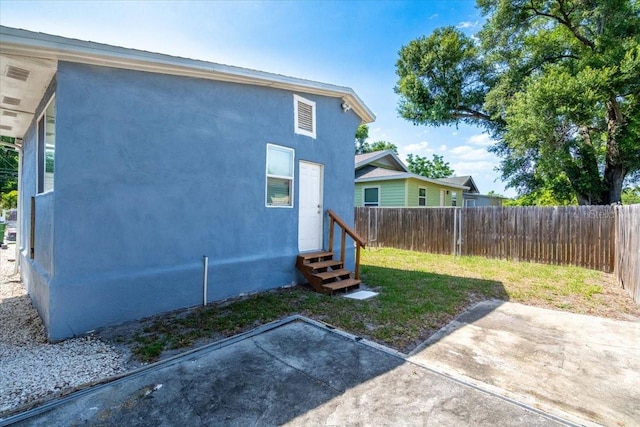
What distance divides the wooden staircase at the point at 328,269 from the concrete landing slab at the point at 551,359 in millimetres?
2187

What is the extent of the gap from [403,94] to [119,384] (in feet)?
62.6

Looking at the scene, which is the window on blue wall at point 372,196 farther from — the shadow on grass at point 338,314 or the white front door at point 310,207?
the shadow on grass at point 338,314

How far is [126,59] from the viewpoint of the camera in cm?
396

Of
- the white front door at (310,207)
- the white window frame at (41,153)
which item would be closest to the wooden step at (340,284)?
the white front door at (310,207)

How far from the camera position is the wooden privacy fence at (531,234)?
686cm

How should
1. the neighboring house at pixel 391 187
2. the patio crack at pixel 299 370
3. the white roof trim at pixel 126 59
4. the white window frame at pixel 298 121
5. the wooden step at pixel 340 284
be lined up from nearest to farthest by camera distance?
the patio crack at pixel 299 370 < the white roof trim at pixel 126 59 < the wooden step at pixel 340 284 < the white window frame at pixel 298 121 < the neighboring house at pixel 391 187

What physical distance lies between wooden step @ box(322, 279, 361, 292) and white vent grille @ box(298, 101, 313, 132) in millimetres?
3278

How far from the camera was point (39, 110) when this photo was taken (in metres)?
5.04

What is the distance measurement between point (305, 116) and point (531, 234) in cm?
770

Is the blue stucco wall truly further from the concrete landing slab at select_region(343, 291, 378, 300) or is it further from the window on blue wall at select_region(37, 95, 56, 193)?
the concrete landing slab at select_region(343, 291, 378, 300)

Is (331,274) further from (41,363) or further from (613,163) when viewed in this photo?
(613,163)

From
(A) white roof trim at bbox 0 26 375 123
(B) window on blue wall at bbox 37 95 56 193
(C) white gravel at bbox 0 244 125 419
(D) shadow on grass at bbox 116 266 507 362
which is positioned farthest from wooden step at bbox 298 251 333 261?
(B) window on blue wall at bbox 37 95 56 193

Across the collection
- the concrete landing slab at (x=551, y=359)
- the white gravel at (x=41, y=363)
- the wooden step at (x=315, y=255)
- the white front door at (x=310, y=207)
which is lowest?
the concrete landing slab at (x=551, y=359)

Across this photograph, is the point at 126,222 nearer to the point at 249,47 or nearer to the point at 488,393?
the point at 488,393
